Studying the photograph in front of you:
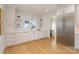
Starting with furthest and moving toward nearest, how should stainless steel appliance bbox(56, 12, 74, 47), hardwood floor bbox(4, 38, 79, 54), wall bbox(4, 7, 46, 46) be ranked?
stainless steel appliance bbox(56, 12, 74, 47) < wall bbox(4, 7, 46, 46) < hardwood floor bbox(4, 38, 79, 54)

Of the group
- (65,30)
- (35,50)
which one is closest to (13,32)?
(35,50)

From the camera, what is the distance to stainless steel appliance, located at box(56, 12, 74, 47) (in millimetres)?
2737

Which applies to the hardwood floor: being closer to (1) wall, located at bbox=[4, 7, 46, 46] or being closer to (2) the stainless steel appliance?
(1) wall, located at bbox=[4, 7, 46, 46]

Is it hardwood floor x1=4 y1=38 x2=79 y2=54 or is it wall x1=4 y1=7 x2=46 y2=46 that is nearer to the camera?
hardwood floor x1=4 y1=38 x2=79 y2=54

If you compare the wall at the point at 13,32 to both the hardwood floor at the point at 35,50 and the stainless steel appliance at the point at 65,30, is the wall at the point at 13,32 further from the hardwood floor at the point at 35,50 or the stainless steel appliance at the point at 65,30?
the stainless steel appliance at the point at 65,30

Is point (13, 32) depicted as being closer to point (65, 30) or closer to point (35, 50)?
point (35, 50)

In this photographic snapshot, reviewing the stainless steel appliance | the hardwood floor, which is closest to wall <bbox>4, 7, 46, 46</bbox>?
the hardwood floor

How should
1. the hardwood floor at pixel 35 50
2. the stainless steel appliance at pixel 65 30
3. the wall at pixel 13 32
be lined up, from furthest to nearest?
the stainless steel appliance at pixel 65 30
the wall at pixel 13 32
the hardwood floor at pixel 35 50

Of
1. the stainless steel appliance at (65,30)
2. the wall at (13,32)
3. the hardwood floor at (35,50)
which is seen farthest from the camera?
the stainless steel appliance at (65,30)

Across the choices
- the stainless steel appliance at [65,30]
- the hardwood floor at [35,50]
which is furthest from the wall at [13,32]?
the stainless steel appliance at [65,30]

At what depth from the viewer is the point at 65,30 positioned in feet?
10.5

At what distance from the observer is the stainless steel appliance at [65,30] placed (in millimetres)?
2737
